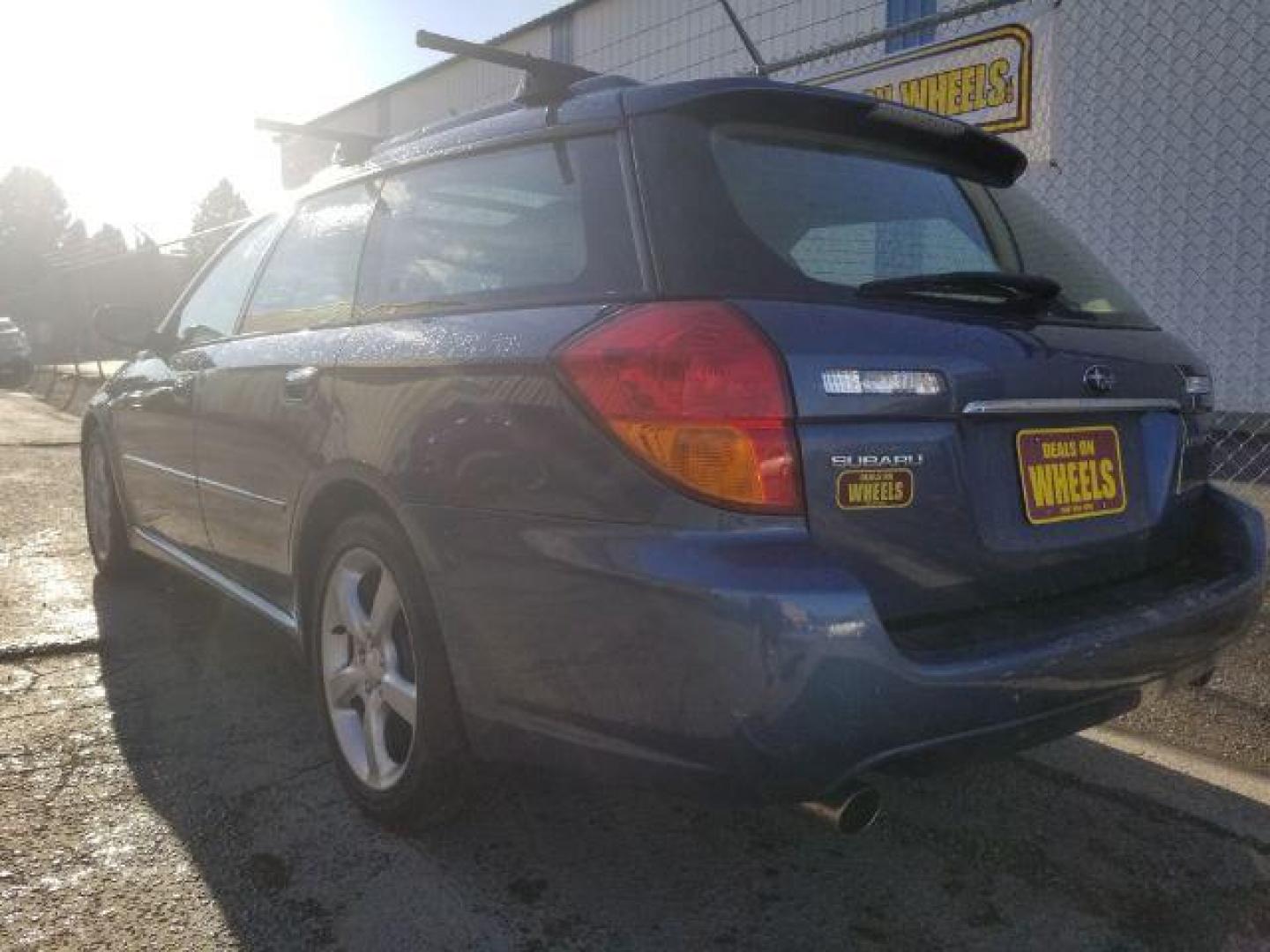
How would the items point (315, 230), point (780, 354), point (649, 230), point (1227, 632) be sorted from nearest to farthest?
1. point (780, 354)
2. point (649, 230)
3. point (1227, 632)
4. point (315, 230)

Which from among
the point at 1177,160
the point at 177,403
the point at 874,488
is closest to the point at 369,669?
the point at 874,488

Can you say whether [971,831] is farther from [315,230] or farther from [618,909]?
[315,230]

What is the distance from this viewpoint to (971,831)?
262 centimetres

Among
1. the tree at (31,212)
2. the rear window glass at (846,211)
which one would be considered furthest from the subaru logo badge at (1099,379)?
the tree at (31,212)

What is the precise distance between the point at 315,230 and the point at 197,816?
1688mm

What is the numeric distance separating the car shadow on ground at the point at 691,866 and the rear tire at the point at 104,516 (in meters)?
1.81

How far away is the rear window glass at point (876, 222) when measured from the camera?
2.11 m

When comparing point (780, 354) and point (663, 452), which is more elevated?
point (780, 354)

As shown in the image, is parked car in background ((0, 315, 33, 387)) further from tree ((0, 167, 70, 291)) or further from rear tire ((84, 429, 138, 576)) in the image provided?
tree ((0, 167, 70, 291))

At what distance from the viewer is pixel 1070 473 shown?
2.18 meters

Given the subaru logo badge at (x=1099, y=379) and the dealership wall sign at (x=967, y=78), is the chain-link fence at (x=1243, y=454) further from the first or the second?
the subaru logo badge at (x=1099, y=379)

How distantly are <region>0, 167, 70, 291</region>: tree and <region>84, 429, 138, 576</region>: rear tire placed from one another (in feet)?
254

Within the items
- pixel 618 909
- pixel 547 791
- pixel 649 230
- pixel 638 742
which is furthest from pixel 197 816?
pixel 649 230

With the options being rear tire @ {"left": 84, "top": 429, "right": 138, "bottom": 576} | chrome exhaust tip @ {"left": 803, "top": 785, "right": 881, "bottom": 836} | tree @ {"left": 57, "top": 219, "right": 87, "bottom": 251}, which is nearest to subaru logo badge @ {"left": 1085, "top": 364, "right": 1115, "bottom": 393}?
chrome exhaust tip @ {"left": 803, "top": 785, "right": 881, "bottom": 836}
